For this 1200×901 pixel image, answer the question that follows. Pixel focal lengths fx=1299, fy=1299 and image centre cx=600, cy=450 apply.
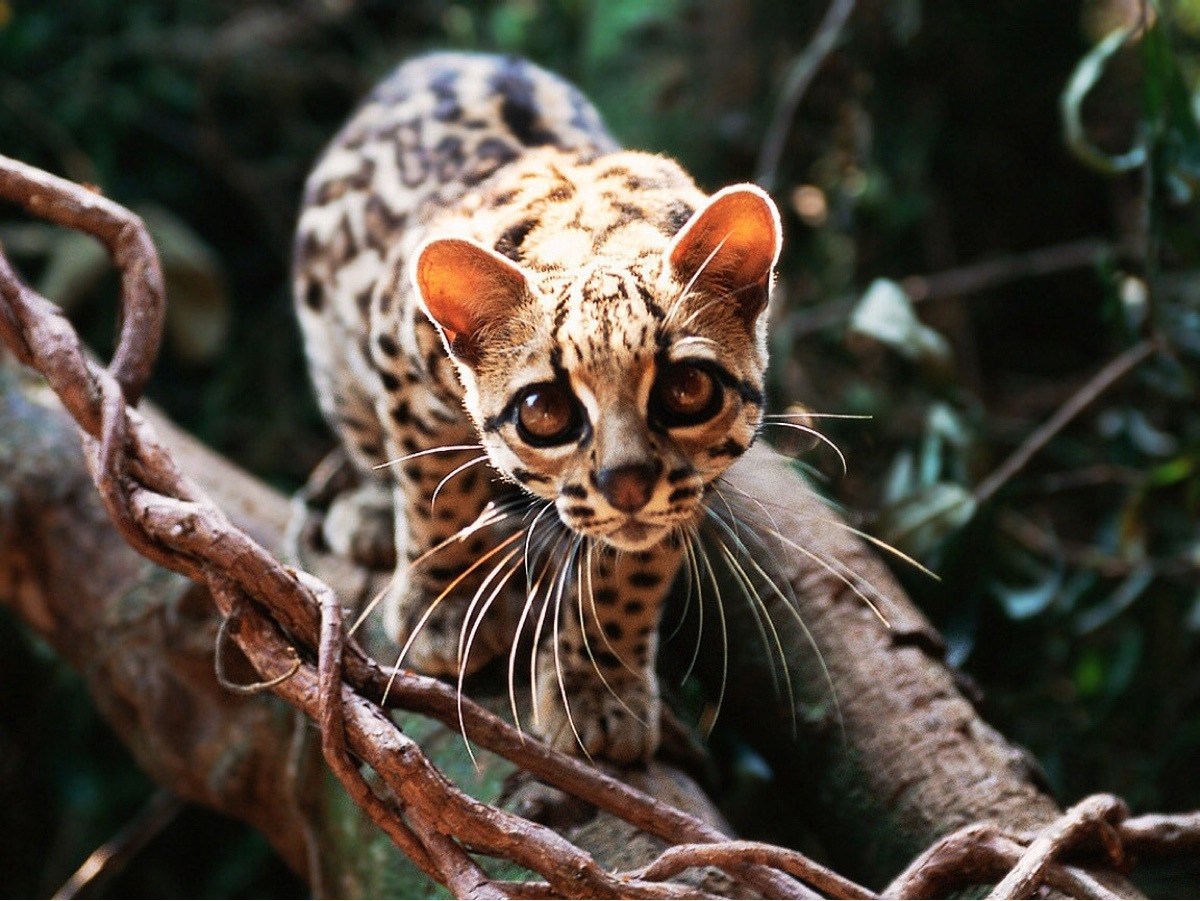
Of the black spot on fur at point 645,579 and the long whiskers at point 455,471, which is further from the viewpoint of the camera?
the black spot on fur at point 645,579

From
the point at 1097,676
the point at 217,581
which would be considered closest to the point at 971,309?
the point at 1097,676

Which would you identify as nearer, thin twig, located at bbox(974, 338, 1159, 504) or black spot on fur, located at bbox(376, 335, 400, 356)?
black spot on fur, located at bbox(376, 335, 400, 356)

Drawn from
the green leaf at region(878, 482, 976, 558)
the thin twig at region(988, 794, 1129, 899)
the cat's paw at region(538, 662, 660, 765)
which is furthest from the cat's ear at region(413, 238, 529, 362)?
the green leaf at region(878, 482, 976, 558)

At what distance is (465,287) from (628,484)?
327 mm

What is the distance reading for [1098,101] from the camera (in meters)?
4.27

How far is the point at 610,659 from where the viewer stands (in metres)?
2.01

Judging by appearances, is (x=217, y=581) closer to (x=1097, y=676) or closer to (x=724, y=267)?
(x=724, y=267)

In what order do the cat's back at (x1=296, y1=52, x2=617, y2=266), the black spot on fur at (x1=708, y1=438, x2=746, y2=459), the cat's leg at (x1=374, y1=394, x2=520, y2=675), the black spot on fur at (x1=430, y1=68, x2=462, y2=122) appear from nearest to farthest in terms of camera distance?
1. the black spot on fur at (x1=708, y1=438, x2=746, y2=459)
2. the cat's leg at (x1=374, y1=394, x2=520, y2=675)
3. the cat's back at (x1=296, y1=52, x2=617, y2=266)
4. the black spot on fur at (x1=430, y1=68, x2=462, y2=122)

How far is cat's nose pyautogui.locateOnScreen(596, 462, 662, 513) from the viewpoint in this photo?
1417 mm

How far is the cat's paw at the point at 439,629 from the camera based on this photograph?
80.0 inches

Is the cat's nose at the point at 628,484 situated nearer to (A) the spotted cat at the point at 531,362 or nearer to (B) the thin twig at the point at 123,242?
(A) the spotted cat at the point at 531,362

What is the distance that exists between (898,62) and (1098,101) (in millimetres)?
682

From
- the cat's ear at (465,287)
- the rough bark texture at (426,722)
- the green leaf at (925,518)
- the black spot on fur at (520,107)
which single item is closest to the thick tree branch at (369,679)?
the rough bark texture at (426,722)

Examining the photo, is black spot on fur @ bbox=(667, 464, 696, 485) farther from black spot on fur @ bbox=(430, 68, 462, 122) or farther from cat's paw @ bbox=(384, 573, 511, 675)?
black spot on fur @ bbox=(430, 68, 462, 122)
